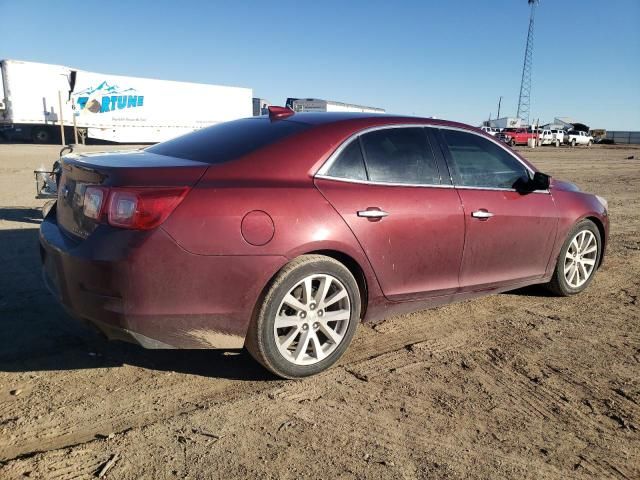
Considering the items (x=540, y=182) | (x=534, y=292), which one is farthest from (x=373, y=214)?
(x=534, y=292)

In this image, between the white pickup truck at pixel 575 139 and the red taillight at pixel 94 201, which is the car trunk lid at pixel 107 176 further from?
the white pickup truck at pixel 575 139

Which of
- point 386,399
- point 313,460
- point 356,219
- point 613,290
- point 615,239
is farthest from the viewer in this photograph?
point 615,239

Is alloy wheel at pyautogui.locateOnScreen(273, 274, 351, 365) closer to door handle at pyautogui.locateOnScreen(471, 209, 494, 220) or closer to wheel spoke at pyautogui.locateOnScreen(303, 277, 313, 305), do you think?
wheel spoke at pyautogui.locateOnScreen(303, 277, 313, 305)

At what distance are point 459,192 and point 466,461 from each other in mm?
2004

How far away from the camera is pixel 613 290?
5090 mm

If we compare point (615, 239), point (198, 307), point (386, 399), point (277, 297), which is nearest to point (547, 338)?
point (386, 399)

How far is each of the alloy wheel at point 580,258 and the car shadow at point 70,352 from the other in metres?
3.10

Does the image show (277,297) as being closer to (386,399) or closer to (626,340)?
(386,399)

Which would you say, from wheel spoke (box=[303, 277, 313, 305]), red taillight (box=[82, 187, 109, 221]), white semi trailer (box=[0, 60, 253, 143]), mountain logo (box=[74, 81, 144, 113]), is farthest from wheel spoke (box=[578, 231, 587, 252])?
mountain logo (box=[74, 81, 144, 113])

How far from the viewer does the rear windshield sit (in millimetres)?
3201

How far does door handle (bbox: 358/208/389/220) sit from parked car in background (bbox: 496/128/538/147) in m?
48.3

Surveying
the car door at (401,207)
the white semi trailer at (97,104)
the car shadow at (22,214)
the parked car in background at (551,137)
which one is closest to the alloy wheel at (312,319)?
the car door at (401,207)

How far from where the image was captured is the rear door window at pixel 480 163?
3961 millimetres

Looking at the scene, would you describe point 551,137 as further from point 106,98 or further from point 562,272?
point 562,272
